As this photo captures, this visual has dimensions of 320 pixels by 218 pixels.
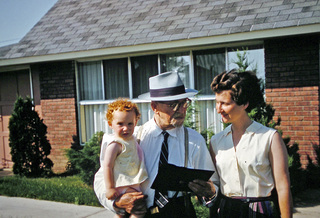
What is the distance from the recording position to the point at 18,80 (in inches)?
387

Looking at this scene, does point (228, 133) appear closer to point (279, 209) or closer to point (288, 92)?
point (279, 209)

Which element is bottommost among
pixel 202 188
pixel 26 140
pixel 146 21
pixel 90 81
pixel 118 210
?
pixel 26 140

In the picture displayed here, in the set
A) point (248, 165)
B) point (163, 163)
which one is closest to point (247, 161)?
point (248, 165)

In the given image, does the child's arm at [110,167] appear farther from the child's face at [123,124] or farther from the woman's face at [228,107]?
the woman's face at [228,107]

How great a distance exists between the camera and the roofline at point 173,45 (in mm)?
5818

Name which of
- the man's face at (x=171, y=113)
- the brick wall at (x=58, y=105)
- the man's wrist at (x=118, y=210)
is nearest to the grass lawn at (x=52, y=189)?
the brick wall at (x=58, y=105)

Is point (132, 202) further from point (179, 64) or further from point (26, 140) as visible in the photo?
point (26, 140)

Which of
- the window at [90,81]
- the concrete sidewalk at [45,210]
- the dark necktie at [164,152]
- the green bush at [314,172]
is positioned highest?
the window at [90,81]

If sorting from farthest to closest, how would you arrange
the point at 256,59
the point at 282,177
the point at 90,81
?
the point at 90,81, the point at 256,59, the point at 282,177

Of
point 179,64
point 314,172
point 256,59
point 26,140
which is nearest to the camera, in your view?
point 314,172

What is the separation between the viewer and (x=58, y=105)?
8.90m

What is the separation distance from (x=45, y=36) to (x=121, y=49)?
2.91 m

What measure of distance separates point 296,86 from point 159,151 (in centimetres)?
465

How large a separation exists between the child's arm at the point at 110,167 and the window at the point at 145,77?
4.62m
